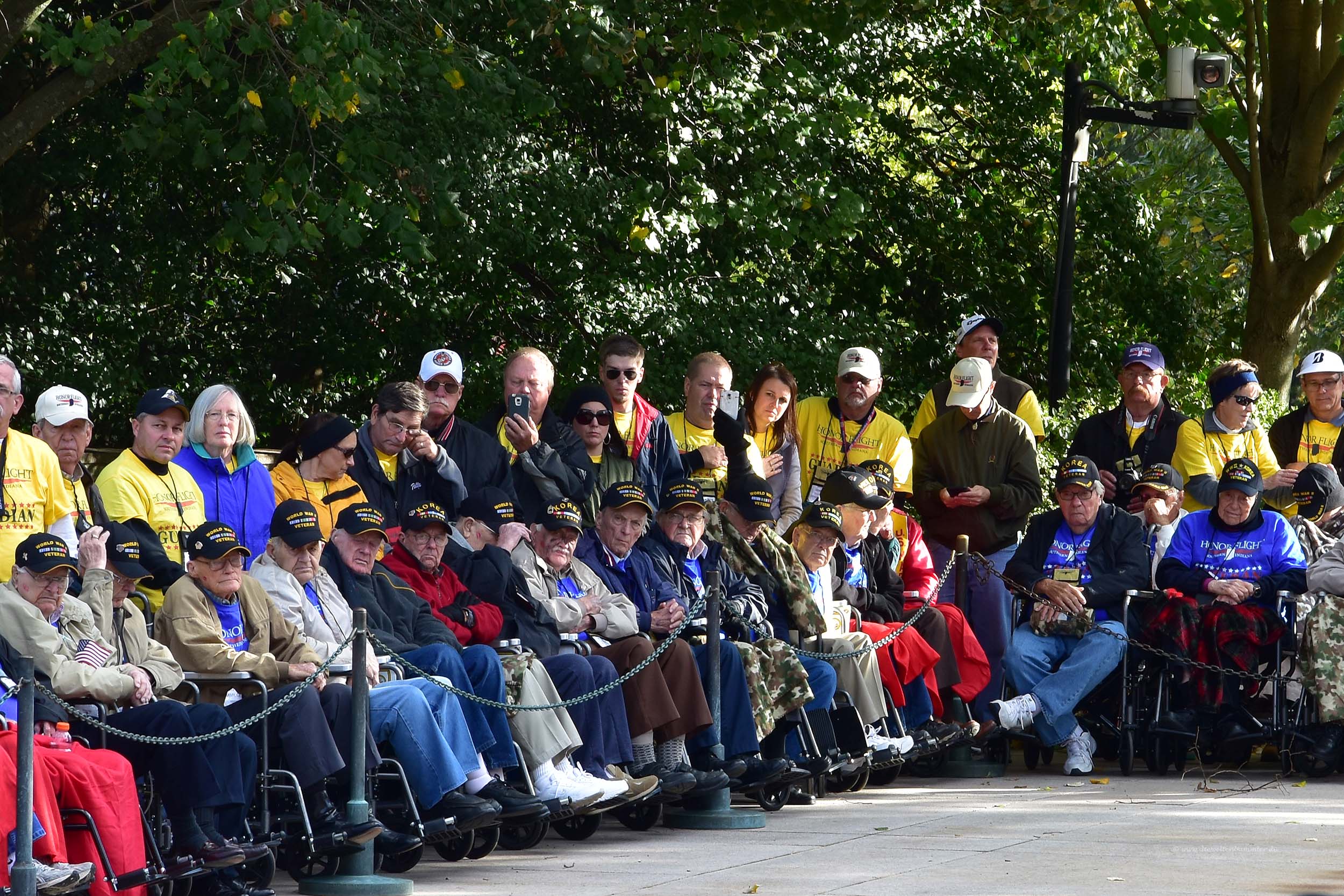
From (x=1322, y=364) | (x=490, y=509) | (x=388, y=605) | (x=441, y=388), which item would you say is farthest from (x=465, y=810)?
(x=1322, y=364)

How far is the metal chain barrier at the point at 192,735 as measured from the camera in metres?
6.66

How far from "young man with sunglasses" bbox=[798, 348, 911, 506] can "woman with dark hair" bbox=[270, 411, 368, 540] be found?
353 centimetres

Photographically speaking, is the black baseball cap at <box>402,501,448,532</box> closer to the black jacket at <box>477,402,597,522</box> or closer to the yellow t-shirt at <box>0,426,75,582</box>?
the black jacket at <box>477,402,597,522</box>

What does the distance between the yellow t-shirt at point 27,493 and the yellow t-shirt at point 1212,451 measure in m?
6.88

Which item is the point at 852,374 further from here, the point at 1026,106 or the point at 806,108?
the point at 1026,106

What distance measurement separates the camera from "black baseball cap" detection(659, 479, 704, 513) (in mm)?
9883

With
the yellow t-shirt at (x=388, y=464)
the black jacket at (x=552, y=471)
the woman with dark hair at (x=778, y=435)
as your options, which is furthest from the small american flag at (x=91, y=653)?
the woman with dark hair at (x=778, y=435)

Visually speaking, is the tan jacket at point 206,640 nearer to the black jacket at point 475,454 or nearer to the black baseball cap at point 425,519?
the black baseball cap at point 425,519

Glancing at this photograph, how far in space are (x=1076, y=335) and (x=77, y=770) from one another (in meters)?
12.7

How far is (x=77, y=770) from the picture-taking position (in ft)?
21.8

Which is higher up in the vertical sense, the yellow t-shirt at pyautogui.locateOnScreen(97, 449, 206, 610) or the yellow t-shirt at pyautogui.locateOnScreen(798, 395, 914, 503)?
the yellow t-shirt at pyautogui.locateOnScreen(798, 395, 914, 503)

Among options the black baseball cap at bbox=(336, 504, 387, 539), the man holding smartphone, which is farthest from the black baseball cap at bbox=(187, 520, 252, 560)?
the man holding smartphone

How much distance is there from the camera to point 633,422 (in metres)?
10.7

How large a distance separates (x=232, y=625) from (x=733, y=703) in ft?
9.04
